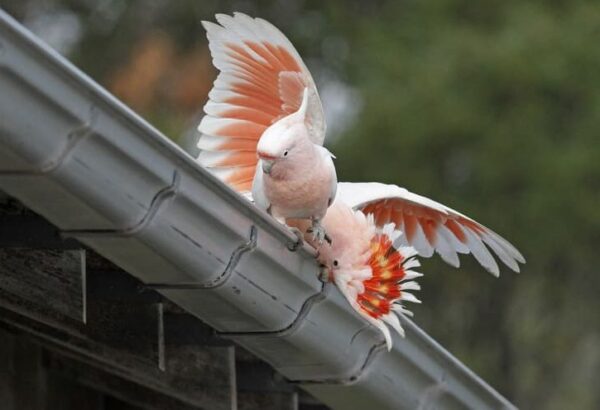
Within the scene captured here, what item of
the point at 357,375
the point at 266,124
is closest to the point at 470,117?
the point at 266,124

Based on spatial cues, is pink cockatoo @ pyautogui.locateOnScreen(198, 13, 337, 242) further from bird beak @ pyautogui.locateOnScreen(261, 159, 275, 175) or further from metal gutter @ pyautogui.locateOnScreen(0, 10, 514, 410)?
metal gutter @ pyautogui.locateOnScreen(0, 10, 514, 410)

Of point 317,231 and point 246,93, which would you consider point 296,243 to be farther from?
point 246,93

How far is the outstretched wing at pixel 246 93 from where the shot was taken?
122 inches

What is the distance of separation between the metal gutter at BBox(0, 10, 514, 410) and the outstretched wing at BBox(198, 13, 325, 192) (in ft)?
1.24

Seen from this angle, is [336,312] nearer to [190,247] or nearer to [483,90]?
[190,247]

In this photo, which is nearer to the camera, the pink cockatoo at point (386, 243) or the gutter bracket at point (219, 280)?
the gutter bracket at point (219, 280)

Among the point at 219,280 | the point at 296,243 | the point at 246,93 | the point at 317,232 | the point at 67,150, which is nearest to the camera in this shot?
the point at 67,150

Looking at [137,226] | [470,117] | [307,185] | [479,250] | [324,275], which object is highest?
[470,117]

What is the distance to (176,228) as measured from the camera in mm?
2484

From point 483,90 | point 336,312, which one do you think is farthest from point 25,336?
point 483,90

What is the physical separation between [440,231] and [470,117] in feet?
42.8

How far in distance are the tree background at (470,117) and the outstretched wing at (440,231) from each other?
12041mm

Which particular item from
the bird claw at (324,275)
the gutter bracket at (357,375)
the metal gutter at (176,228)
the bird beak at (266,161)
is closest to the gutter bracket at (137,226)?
the metal gutter at (176,228)

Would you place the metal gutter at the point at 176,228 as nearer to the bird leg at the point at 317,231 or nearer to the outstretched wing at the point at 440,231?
the bird leg at the point at 317,231
